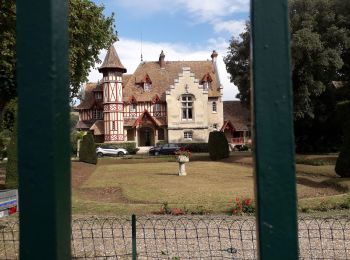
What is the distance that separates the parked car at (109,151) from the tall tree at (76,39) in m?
14.0

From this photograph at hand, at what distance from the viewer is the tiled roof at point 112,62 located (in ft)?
143

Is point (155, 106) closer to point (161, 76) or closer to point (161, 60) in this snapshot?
point (161, 76)

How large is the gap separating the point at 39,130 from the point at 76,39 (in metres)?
21.6

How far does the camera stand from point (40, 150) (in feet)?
3.58

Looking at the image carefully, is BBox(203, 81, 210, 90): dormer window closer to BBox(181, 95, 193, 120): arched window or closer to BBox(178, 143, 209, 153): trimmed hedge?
BBox(181, 95, 193, 120): arched window

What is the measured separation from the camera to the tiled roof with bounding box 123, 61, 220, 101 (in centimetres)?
4600

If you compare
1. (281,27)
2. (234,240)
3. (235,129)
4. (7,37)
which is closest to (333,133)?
(235,129)

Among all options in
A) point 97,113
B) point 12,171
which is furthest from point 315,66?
point 97,113

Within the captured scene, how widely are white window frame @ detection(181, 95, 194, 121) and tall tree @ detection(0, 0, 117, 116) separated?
18.4m

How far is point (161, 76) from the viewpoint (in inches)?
1874

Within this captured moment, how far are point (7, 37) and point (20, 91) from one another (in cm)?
1677

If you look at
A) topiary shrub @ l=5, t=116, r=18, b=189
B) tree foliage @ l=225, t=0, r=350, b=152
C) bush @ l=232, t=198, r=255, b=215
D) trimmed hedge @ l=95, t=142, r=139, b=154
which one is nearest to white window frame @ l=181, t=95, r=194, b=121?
trimmed hedge @ l=95, t=142, r=139, b=154

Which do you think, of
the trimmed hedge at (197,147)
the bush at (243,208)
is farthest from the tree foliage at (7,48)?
the trimmed hedge at (197,147)

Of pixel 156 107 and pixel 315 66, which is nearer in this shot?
pixel 315 66
